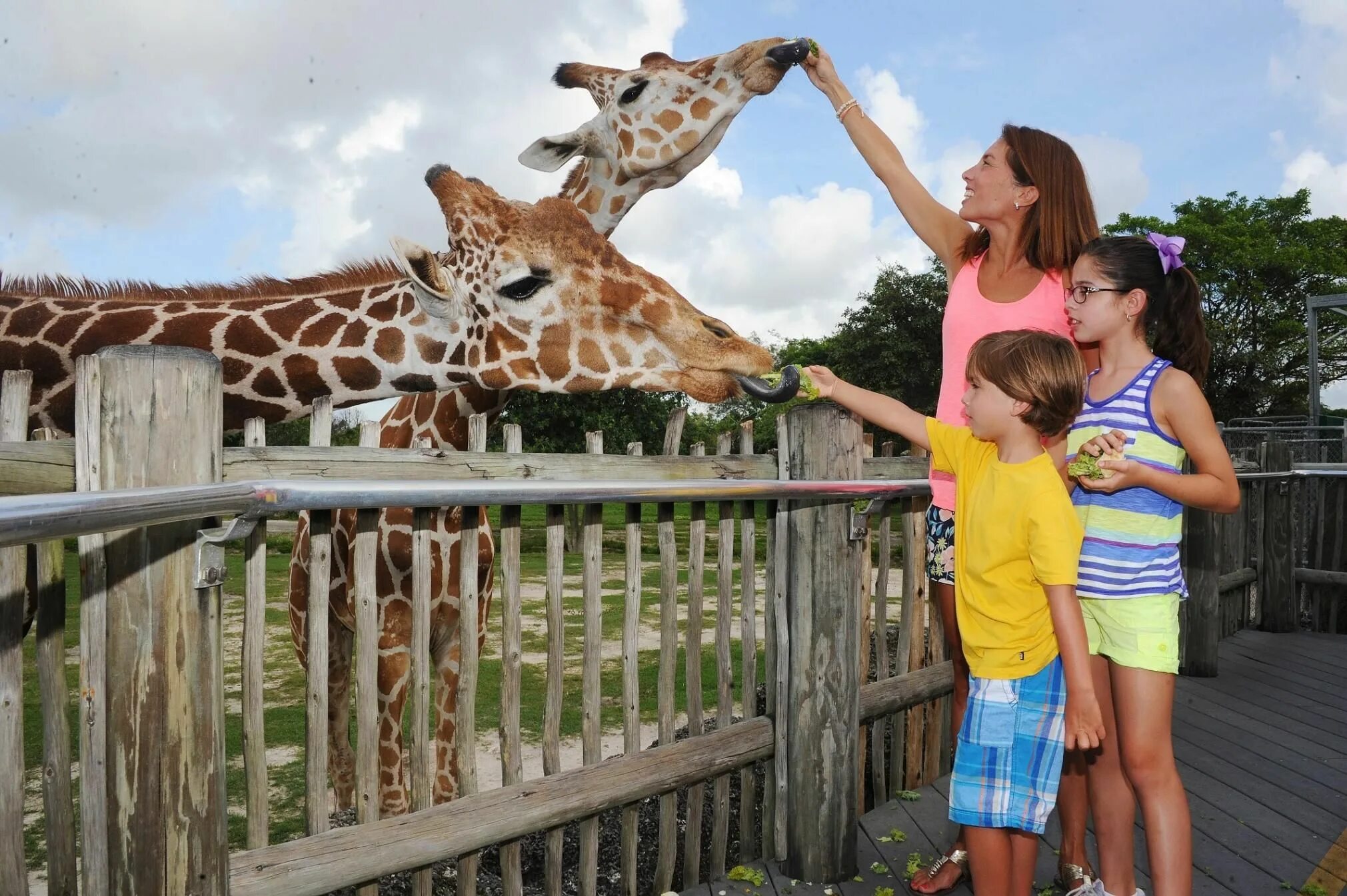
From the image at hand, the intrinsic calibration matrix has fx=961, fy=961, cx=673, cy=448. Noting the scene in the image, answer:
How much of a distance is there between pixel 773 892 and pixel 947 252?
6.51ft

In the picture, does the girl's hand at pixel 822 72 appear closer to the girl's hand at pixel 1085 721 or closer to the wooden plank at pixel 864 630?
the wooden plank at pixel 864 630

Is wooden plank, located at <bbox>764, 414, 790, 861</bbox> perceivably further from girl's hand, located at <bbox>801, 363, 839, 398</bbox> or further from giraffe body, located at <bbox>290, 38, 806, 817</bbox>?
giraffe body, located at <bbox>290, 38, 806, 817</bbox>

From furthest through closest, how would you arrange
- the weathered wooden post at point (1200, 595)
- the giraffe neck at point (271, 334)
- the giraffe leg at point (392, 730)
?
the weathered wooden post at point (1200, 595) → the giraffe leg at point (392, 730) → the giraffe neck at point (271, 334)

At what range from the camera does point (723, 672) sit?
3.18m

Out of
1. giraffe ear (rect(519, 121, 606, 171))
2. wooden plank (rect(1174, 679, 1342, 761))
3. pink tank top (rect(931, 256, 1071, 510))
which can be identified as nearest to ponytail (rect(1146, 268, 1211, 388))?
pink tank top (rect(931, 256, 1071, 510))

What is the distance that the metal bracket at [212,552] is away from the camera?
1809mm

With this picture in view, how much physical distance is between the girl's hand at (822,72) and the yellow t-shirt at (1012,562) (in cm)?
159

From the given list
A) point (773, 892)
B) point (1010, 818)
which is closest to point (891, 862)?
point (773, 892)

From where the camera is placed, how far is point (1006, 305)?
252 cm

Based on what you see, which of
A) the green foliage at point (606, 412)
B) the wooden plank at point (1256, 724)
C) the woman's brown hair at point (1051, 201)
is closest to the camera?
the woman's brown hair at point (1051, 201)

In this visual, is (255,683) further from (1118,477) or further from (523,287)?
(1118,477)

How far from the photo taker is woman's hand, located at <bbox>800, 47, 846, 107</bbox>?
3213mm

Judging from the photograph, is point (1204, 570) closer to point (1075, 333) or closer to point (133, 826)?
point (1075, 333)

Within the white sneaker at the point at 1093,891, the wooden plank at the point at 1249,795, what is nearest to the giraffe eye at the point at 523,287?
the white sneaker at the point at 1093,891
